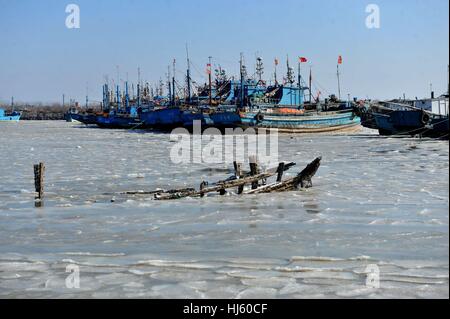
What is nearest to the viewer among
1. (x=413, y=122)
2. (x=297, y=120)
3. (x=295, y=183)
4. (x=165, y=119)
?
(x=295, y=183)

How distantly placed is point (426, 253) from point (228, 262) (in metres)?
2.53

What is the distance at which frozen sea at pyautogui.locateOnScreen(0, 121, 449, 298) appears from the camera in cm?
620

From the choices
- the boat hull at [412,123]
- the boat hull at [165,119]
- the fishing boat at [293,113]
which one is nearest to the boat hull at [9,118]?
the boat hull at [165,119]

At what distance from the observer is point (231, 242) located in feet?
27.4

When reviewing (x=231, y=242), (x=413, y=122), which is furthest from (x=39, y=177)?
(x=413, y=122)

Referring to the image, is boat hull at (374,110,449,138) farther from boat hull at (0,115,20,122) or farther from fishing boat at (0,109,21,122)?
boat hull at (0,115,20,122)

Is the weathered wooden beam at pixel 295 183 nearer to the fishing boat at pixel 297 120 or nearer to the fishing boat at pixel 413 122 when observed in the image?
Result: the fishing boat at pixel 413 122

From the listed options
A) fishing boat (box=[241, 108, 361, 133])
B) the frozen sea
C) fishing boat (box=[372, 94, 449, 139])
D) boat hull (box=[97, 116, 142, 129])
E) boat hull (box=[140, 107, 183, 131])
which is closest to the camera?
the frozen sea

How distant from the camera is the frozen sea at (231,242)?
6.20 m

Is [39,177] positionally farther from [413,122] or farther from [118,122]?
[118,122]

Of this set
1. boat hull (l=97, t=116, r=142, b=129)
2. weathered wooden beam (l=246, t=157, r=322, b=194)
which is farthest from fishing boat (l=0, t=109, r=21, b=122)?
weathered wooden beam (l=246, t=157, r=322, b=194)

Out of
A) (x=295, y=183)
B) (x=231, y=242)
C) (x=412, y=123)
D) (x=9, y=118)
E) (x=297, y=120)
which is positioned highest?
(x=9, y=118)

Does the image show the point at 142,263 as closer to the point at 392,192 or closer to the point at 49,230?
the point at 49,230

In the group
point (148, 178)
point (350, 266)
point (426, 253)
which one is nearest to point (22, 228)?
point (350, 266)
